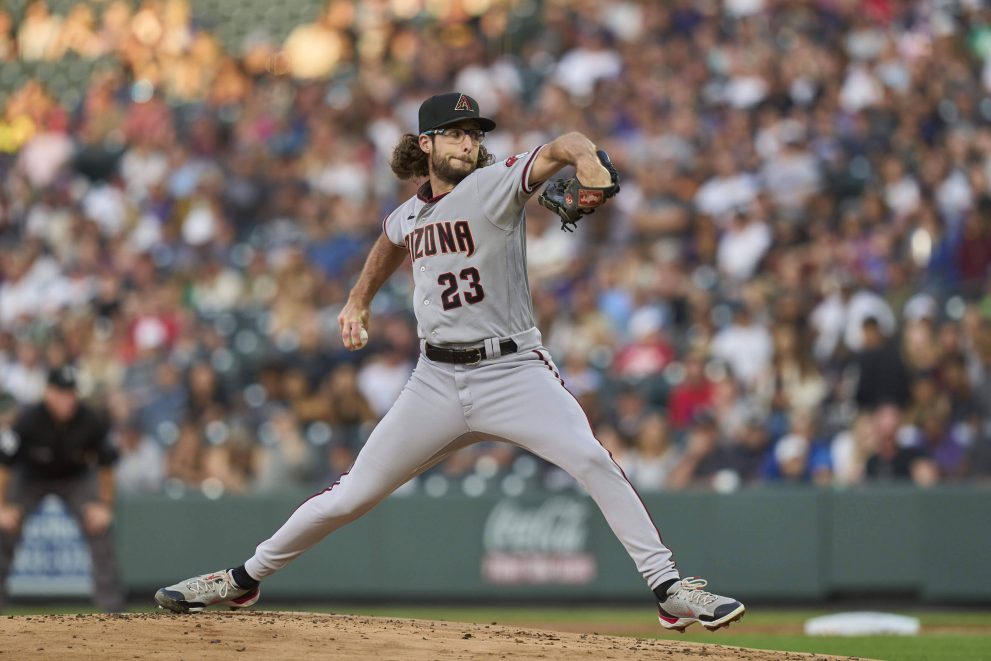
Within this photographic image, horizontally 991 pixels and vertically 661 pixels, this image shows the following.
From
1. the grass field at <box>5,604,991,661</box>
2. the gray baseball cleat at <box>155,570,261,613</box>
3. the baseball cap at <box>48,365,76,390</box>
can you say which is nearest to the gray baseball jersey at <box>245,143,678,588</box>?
the gray baseball cleat at <box>155,570,261,613</box>

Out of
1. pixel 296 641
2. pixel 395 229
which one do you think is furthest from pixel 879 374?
pixel 296 641

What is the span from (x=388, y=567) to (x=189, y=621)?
5951 millimetres

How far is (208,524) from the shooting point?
12.4 metres

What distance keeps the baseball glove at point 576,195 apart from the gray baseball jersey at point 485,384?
12cm

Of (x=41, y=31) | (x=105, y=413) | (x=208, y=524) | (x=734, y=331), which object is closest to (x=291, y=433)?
(x=208, y=524)

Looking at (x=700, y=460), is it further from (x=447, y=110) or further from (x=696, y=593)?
(x=447, y=110)

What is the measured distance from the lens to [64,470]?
32.7 feet

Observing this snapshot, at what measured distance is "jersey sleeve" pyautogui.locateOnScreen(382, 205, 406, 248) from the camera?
6.16 meters

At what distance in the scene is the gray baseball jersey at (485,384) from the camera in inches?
227

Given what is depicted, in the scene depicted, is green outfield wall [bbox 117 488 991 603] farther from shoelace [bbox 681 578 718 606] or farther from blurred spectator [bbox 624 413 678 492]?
shoelace [bbox 681 578 718 606]

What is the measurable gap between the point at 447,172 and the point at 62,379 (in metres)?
4.82

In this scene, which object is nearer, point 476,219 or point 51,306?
point 476,219

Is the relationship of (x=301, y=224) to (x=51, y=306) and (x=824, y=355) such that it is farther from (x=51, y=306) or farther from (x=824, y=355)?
(x=824, y=355)

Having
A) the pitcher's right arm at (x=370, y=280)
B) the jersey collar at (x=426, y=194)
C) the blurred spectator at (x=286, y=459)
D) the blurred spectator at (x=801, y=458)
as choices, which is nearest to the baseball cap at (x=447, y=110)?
the jersey collar at (x=426, y=194)
